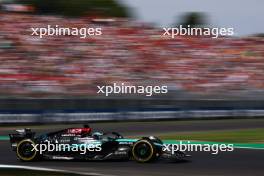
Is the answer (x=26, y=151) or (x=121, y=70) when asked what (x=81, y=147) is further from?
(x=121, y=70)

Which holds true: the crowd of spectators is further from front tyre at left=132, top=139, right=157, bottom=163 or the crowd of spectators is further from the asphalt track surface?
front tyre at left=132, top=139, right=157, bottom=163

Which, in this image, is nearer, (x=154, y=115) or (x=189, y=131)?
(x=189, y=131)

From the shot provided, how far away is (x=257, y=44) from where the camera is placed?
31.5m

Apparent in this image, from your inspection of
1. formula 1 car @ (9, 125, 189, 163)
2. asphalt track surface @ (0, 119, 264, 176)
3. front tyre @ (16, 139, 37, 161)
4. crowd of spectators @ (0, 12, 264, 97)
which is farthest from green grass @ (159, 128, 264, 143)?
front tyre @ (16, 139, 37, 161)

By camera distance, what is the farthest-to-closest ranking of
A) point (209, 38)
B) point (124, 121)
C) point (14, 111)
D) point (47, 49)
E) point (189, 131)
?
point (209, 38) < point (47, 49) < point (124, 121) < point (14, 111) < point (189, 131)

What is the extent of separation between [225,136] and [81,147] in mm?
7621

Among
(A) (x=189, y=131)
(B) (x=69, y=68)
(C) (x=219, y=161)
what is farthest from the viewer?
(B) (x=69, y=68)

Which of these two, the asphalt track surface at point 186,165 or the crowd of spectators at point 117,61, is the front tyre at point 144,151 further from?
the crowd of spectators at point 117,61

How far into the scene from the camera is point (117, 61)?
25438 mm

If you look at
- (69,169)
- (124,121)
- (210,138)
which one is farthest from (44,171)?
(124,121)

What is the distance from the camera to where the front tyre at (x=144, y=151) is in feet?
31.1

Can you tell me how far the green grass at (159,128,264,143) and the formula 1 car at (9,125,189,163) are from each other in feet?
19.6

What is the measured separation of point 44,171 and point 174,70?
677 inches

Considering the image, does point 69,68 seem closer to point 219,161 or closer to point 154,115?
point 154,115
